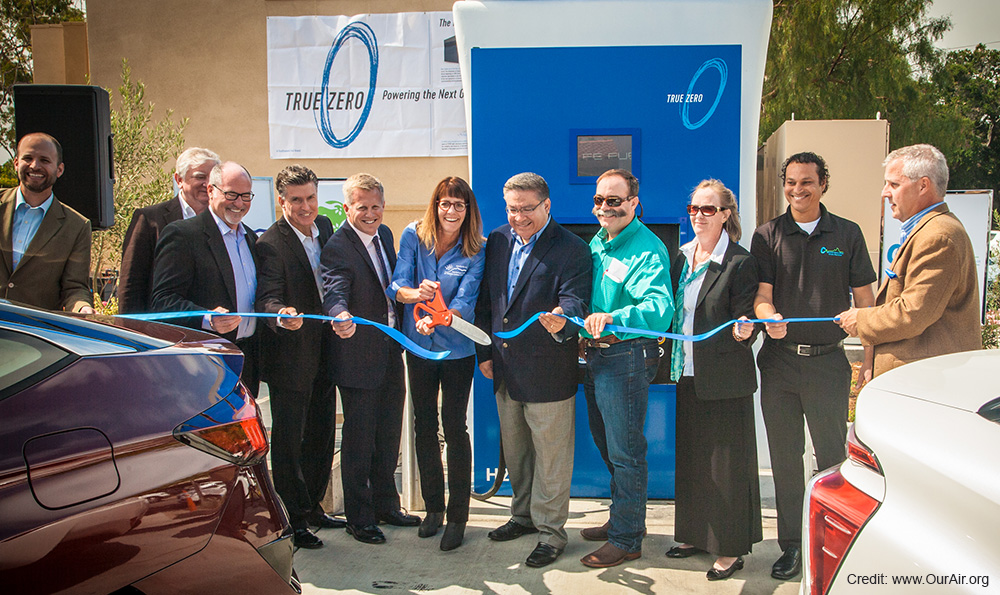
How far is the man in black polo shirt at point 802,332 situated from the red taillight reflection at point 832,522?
1888mm

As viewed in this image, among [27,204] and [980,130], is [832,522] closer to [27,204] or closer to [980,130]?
[27,204]

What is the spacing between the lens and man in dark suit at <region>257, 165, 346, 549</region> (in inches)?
145

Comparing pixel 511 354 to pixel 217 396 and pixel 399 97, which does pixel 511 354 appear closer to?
pixel 217 396

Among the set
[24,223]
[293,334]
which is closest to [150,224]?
[24,223]

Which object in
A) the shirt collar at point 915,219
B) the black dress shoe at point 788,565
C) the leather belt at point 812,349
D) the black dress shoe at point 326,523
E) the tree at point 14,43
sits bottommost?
the black dress shoe at point 326,523

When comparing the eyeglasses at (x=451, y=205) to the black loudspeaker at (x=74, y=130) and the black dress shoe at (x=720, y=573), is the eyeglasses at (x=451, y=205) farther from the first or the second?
the black loudspeaker at (x=74, y=130)

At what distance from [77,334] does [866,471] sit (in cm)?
189

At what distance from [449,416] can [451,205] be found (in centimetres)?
106

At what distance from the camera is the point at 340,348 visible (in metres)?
3.73

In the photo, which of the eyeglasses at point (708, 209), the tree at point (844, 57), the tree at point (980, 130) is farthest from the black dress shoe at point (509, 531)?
the tree at point (980, 130)

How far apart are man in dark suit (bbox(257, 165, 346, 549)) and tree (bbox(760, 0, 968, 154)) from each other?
468 inches

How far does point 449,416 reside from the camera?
3740 millimetres

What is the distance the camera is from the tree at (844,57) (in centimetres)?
1338

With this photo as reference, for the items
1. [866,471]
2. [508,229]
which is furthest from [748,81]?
[866,471]
